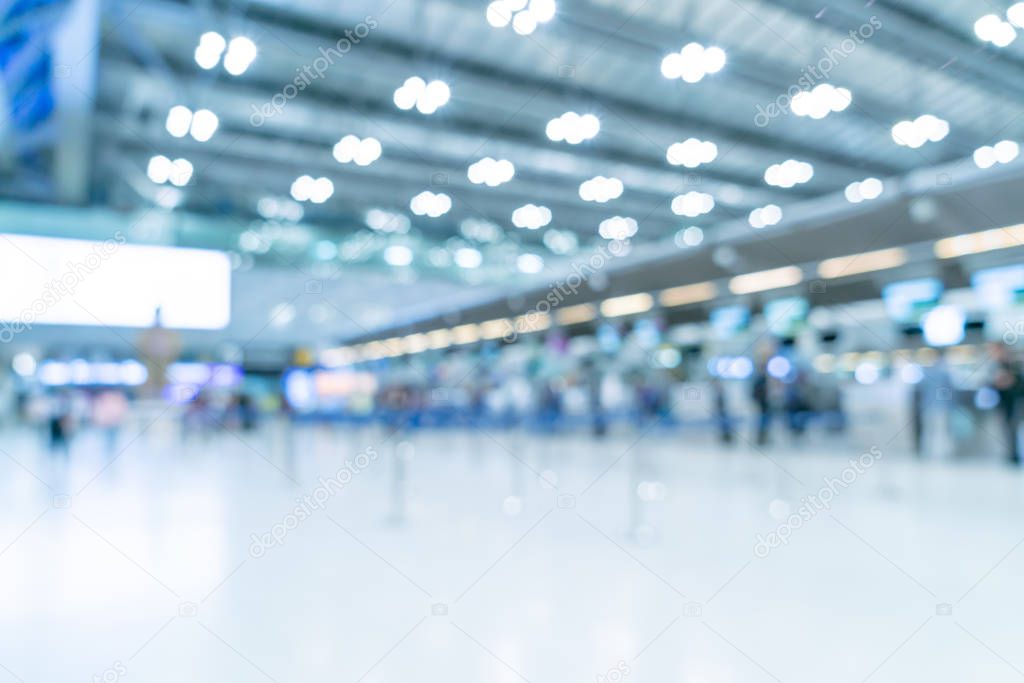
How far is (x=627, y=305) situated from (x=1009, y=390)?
5689mm

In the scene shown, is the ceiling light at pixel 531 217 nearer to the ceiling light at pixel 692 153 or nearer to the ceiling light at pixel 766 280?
the ceiling light at pixel 692 153

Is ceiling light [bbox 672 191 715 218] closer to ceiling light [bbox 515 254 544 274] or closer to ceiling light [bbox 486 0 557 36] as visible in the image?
ceiling light [bbox 515 254 544 274]

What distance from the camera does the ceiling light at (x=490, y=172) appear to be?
364 inches

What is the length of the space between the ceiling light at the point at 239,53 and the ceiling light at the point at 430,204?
14.3 feet

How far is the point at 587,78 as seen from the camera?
784 cm

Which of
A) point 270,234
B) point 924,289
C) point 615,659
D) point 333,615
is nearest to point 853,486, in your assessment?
point 924,289

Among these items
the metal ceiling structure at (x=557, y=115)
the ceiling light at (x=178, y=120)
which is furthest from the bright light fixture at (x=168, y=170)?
the ceiling light at (x=178, y=120)

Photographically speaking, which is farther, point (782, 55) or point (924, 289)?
point (924, 289)

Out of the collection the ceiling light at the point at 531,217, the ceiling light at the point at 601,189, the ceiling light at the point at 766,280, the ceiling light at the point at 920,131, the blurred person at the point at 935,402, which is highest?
the ceiling light at the point at 601,189

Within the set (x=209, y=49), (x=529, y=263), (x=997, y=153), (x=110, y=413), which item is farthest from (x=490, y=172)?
(x=110, y=413)

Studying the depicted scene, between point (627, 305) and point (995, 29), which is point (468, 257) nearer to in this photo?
point (627, 305)

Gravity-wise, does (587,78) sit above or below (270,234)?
above

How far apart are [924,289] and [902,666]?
7.37 metres

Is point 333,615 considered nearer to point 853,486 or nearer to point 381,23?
point 853,486
